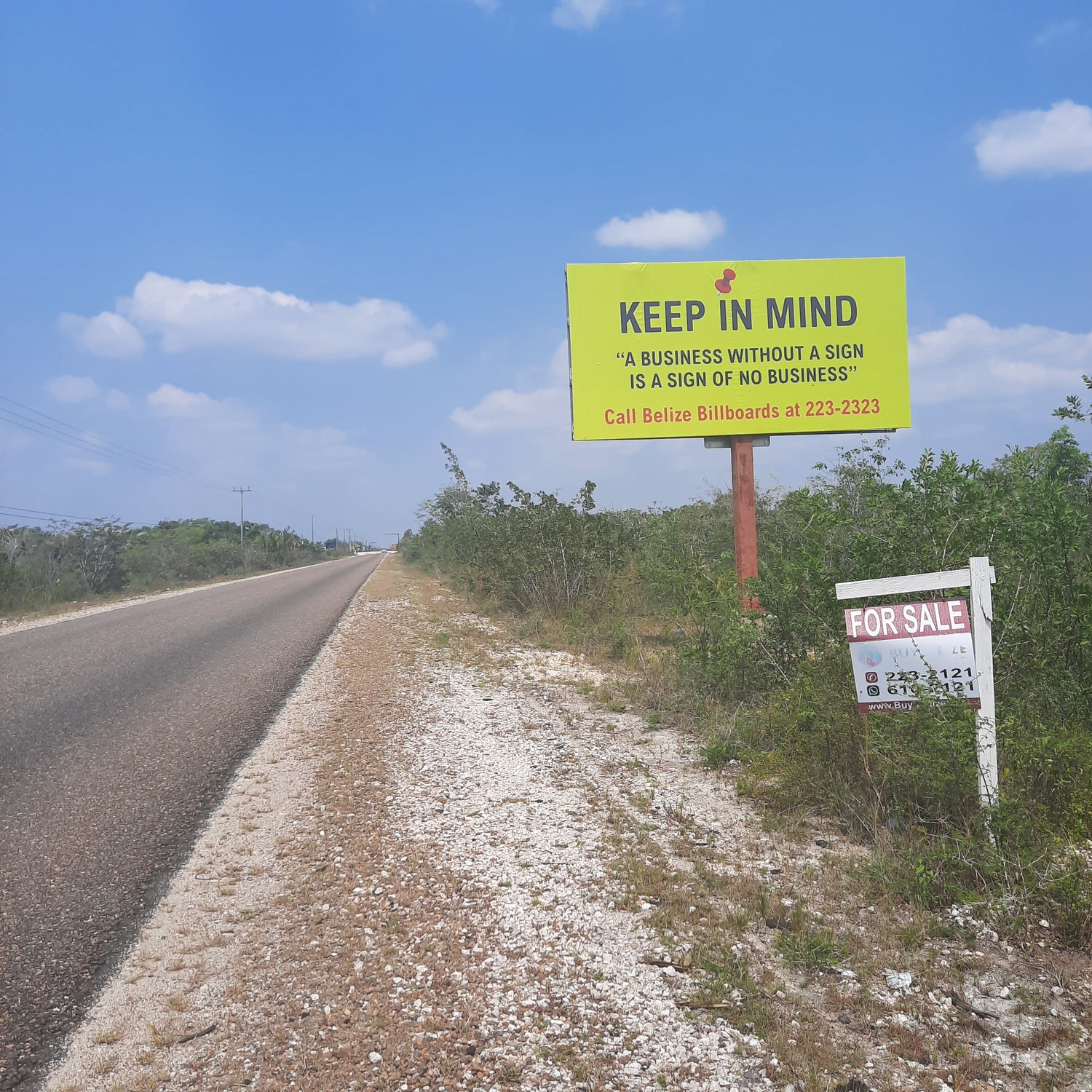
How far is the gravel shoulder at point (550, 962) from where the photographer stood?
2418 millimetres

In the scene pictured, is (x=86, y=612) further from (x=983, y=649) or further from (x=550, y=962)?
(x=983, y=649)

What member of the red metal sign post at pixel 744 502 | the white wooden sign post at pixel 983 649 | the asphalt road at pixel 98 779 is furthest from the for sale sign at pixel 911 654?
the red metal sign post at pixel 744 502

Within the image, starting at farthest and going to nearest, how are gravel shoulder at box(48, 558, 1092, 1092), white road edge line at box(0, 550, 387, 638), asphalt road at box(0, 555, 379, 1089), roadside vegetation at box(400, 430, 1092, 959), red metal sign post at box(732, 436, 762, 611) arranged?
white road edge line at box(0, 550, 387, 638), red metal sign post at box(732, 436, 762, 611), roadside vegetation at box(400, 430, 1092, 959), asphalt road at box(0, 555, 379, 1089), gravel shoulder at box(48, 558, 1092, 1092)

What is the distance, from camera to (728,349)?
10773 millimetres

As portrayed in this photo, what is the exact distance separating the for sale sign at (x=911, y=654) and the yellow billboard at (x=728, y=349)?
23.7 ft

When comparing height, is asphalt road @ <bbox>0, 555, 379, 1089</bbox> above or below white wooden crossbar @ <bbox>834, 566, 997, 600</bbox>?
below

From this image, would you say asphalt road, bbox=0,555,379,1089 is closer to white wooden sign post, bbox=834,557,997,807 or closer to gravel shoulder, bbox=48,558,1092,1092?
gravel shoulder, bbox=48,558,1092,1092

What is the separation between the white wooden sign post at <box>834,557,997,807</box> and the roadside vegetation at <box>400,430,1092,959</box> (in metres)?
0.06

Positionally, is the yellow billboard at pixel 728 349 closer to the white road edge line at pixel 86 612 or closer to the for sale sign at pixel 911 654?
the for sale sign at pixel 911 654

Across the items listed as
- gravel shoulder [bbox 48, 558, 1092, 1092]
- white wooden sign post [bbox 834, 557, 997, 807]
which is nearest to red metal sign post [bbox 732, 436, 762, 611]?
gravel shoulder [bbox 48, 558, 1092, 1092]

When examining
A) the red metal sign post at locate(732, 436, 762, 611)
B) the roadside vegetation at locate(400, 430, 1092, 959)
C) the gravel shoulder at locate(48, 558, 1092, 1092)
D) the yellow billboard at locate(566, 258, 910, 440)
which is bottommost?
the gravel shoulder at locate(48, 558, 1092, 1092)

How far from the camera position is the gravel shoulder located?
2418mm

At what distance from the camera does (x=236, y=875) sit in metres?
3.90

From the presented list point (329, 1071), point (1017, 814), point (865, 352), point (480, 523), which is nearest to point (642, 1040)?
point (329, 1071)
